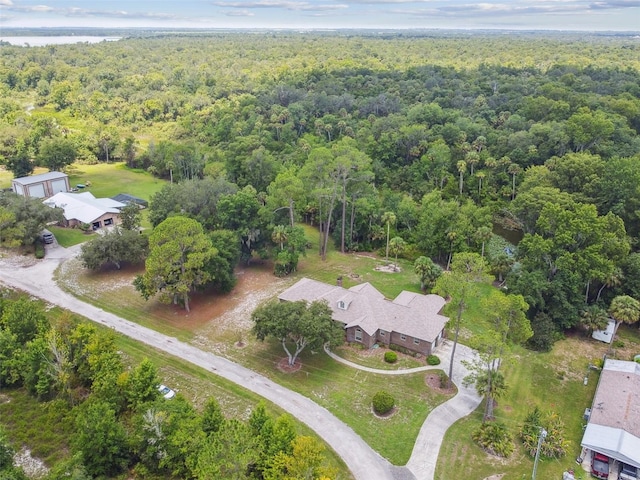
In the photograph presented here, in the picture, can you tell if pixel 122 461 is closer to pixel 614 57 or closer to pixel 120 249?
pixel 120 249

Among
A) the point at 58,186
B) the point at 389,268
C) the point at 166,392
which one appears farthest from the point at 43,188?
the point at 389,268

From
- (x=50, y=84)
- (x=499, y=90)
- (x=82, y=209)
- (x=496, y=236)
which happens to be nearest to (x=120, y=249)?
(x=82, y=209)

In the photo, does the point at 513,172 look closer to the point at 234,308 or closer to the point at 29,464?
the point at 234,308

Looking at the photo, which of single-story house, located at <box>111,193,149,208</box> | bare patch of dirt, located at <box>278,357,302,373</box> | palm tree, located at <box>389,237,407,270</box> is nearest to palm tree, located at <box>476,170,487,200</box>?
palm tree, located at <box>389,237,407,270</box>

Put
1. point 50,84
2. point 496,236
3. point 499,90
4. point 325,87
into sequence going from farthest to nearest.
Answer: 1. point 50,84
2. point 325,87
3. point 499,90
4. point 496,236

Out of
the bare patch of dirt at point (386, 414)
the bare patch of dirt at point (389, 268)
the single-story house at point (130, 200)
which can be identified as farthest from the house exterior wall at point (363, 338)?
the single-story house at point (130, 200)

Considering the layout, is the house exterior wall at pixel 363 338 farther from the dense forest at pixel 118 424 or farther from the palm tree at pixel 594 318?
the palm tree at pixel 594 318
